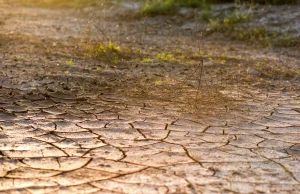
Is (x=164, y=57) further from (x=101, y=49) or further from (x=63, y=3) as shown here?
(x=63, y=3)

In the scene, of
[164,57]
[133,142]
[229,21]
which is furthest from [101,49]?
[229,21]

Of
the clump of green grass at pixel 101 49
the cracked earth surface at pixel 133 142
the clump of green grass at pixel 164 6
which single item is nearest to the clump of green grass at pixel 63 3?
the clump of green grass at pixel 164 6

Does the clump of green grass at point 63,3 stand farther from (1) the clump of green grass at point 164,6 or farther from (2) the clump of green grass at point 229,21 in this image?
(2) the clump of green grass at point 229,21

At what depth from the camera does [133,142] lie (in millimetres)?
3311

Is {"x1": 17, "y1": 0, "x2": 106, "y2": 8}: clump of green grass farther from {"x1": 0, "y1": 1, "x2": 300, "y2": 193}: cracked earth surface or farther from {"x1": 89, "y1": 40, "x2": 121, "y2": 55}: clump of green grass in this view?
{"x1": 0, "y1": 1, "x2": 300, "y2": 193}: cracked earth surface

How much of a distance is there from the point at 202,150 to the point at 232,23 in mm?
6154

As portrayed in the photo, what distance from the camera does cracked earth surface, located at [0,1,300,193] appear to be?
2.69 meters

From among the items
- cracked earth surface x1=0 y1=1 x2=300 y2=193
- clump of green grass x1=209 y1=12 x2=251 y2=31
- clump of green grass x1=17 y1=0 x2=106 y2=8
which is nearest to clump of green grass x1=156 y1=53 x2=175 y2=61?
cracked earth surface x1=0 y1=1 x2=300 y2=193

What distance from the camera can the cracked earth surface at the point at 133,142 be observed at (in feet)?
8.82

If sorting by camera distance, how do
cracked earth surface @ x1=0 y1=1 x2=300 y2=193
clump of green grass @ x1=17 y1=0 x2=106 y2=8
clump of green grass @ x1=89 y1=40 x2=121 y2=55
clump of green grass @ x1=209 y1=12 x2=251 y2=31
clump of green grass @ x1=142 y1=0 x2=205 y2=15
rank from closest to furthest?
1. cracked earth surface @ x1=0 y1=1 x2=300 y2=193
2. clump of green grass @ x1=89 y1=40 x2=121 y2=55
3. clump of green grass @ x1=209 y1=12 x2=251 y2=31
4. clump of green grass @ x1=142 y1=0 x2=205 y2=15
5. clump of green grass @ x1=17 y1=0 x2=106 y2=8

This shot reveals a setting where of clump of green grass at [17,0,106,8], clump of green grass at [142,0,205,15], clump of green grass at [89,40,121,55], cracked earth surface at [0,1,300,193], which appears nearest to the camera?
cracked earth surface at [0,1,300,193]

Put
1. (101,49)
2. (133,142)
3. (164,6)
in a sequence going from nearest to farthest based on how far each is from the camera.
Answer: (133,142) < (101,49) < (164,6)

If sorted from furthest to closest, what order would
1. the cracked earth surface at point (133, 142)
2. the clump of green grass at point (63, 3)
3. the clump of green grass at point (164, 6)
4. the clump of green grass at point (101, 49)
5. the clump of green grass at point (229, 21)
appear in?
the clump of green grass at point (63, 3)
the clump of green grass at point (164, 6)
the clump of green grass at point (229, 21)
the clump of green grass at point (101, 49)
the cracked earth surface at point (133, 142)

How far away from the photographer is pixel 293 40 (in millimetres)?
7773
